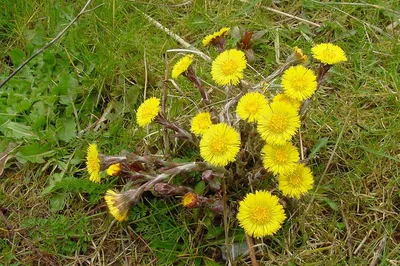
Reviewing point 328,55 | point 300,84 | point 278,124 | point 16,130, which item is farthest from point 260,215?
point 16,130

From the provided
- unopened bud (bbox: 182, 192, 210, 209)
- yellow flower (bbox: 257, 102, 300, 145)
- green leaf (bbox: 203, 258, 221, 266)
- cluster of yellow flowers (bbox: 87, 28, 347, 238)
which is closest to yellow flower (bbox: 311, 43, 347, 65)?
cluster of yellow flowers (bbox: 87, 28, 347, 238)

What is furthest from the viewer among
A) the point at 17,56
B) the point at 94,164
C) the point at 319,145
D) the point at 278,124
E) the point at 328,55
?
the point at 17,56

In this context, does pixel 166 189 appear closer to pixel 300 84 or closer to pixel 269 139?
pixel 269 139

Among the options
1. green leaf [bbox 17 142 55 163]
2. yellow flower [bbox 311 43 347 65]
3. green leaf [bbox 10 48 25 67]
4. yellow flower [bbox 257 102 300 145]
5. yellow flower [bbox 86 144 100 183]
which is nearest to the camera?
yellow flower [bbox 257 102 300 145]

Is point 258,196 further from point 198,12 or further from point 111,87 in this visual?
point 198,12

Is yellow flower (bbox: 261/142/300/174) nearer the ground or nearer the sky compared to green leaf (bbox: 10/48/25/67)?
nearer the sky

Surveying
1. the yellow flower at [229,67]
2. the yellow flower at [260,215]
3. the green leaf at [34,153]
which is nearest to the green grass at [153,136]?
the green leaf at [34,153]

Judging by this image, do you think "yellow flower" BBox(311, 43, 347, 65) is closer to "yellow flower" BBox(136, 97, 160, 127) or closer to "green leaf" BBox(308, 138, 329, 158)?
"green leaf" BBox(308, 138, 329, 158)
